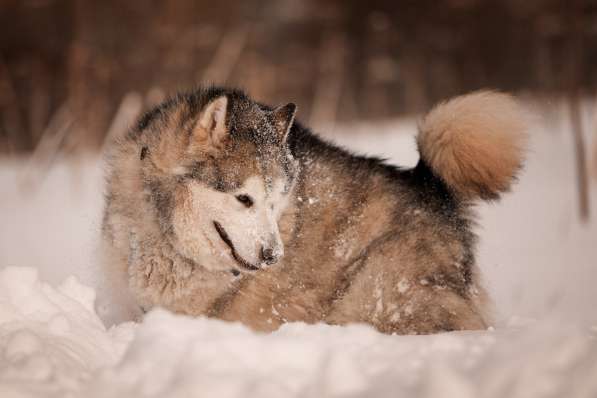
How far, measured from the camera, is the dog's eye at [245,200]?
2684 millimetres

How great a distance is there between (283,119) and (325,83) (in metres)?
10.3

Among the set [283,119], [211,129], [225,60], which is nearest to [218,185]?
[211,129]

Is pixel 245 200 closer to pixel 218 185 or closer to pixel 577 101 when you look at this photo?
pixel 218 185

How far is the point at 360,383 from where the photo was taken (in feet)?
5.49

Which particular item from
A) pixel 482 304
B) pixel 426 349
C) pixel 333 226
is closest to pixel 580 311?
pixel 482 304

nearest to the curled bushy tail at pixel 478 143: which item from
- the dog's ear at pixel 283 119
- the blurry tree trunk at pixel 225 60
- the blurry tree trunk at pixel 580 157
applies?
the dog's ear at pixel 283 119

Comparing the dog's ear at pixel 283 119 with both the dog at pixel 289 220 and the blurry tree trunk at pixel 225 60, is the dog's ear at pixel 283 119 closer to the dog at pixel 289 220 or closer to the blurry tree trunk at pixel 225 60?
the dog at pixel 289 220

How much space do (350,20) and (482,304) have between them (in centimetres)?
1249

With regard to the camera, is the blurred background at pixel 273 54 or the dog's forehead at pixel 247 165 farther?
the blurred background at pixel 273 54

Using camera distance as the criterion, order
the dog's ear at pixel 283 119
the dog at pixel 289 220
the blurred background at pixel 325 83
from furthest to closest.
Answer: the blurred background at pixel 325 83
the dog's ear at pixel 283 119
the dog at pixel 289 220

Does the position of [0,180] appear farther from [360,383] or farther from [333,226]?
[360,383]

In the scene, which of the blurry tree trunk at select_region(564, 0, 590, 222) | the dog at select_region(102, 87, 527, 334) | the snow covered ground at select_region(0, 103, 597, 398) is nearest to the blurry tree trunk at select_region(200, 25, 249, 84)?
the blurry tree trunk at select_region(564, 0, 590, 222)

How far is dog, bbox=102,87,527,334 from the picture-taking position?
2.69 m

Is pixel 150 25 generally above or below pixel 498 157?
below
